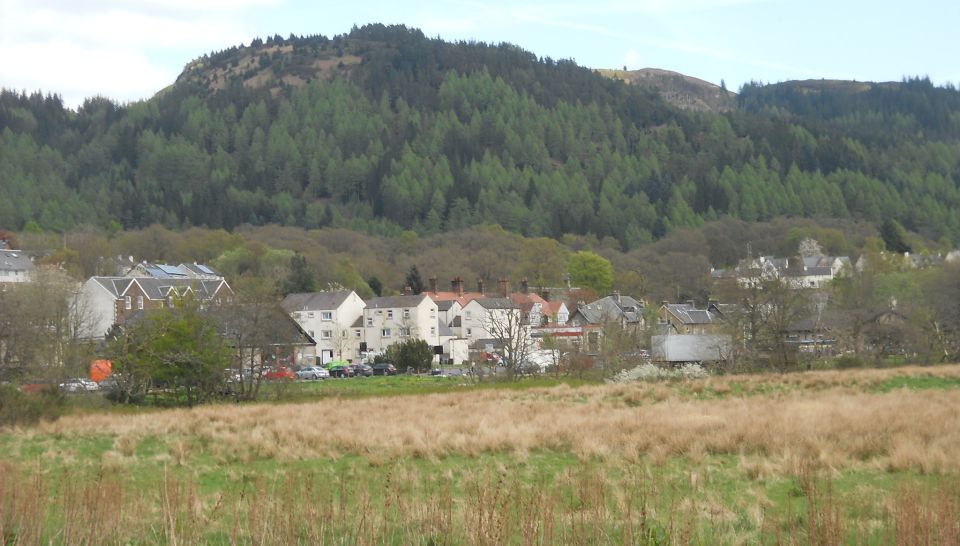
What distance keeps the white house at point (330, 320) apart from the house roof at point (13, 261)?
40.5 meters

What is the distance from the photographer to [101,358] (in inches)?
2190

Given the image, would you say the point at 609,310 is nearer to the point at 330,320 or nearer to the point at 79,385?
the point at 330,320

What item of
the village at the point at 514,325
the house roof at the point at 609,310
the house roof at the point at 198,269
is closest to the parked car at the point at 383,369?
the village at the point at 514,325

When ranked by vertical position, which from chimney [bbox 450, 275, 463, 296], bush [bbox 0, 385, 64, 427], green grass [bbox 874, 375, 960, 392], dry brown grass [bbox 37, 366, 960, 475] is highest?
chimney [bbox 450, 275, 463, 296]

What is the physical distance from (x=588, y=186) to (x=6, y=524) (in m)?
189

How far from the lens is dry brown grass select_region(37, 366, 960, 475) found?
16.9 meters

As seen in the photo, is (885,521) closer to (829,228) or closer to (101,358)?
(101,358)

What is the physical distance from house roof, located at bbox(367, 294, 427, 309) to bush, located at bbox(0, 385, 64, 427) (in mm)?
52300

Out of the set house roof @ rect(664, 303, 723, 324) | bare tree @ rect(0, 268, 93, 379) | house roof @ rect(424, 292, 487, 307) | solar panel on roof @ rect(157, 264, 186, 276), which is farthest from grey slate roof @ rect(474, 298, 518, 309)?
solar panel on roof @ rect(157, 264, 186, 276)

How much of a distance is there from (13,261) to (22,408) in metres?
90.9

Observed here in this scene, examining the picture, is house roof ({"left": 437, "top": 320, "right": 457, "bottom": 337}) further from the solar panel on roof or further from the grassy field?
the grassy field

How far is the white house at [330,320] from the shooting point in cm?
8431

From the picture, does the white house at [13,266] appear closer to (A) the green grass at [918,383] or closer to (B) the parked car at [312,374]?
(B) the parked car at [312,374]

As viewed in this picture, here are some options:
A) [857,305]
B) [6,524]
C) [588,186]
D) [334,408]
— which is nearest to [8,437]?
[334,408]
